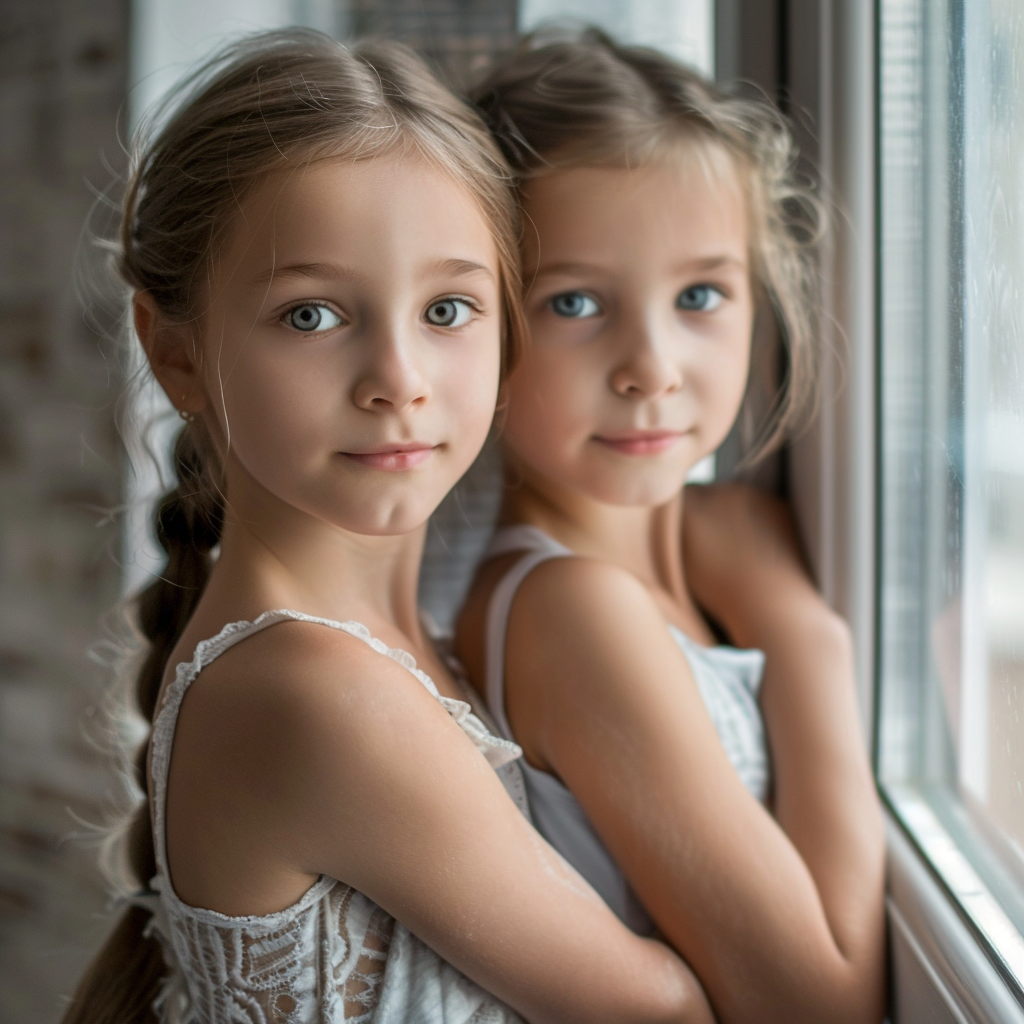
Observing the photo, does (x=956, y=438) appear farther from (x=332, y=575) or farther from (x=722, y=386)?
(x=332, y=575)

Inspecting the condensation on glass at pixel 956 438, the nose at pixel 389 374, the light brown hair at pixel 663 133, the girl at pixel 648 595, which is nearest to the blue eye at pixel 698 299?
the girl at pixel 648 595

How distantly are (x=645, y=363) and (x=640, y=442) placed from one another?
0.08m

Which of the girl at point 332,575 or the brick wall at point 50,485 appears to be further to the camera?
the brick wall at point 50,485

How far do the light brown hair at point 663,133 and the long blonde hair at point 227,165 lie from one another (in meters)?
0.08

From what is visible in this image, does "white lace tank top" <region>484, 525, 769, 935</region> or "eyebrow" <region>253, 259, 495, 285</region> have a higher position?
"eyebrow" <region>253, 259, 495, 285</region>

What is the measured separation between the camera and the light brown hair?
2.88 feet

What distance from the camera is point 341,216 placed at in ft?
2.33

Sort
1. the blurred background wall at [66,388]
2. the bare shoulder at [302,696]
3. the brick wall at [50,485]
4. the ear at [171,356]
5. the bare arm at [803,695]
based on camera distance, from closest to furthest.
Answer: the bare shoulder at [302,696], the ear at [171,356], the bare arm at [803,695], the blurred background wall at [66,388], the brick wall at [50,485]

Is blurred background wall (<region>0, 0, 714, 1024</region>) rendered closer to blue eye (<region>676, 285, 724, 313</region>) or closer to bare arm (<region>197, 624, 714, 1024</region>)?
blue eye (<region>676, 285, 724, 313</region>)

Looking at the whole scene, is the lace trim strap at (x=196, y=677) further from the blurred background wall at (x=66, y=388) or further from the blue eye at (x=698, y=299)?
the blurred background wall at (x=66, y=388)

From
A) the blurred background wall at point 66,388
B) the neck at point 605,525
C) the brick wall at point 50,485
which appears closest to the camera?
the neck at point 605,525

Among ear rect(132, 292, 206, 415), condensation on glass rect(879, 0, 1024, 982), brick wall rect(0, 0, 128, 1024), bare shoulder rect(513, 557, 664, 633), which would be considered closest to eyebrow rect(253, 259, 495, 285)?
ear rect(132, 292, 206, 415)

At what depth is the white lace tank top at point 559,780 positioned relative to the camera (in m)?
0.89

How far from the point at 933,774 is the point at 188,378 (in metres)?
Answer: 0.80
